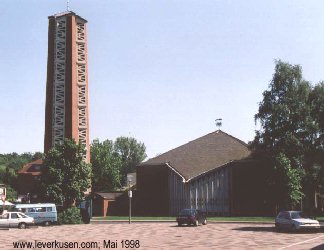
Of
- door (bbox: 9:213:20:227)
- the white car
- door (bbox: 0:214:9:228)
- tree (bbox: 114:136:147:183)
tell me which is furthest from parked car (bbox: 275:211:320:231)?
tree (bbox: 114:136:147:183)

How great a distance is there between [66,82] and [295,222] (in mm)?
42993

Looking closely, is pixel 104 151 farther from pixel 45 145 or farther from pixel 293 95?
pixel 293 95

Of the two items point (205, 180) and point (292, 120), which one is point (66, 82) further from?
point (292, 120)

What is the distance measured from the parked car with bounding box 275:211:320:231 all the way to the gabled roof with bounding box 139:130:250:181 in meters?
26.2

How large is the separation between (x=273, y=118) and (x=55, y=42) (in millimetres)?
33711

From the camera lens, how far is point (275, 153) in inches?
2018

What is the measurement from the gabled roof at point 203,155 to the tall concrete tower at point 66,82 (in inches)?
449

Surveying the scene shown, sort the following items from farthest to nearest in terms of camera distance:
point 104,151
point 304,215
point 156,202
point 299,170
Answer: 1. point 104,151
2. point 156,202
3. point 299,170
4. point 304,215

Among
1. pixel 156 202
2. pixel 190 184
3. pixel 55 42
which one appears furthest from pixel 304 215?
pixel 55 42

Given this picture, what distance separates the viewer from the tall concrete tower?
64438 mm

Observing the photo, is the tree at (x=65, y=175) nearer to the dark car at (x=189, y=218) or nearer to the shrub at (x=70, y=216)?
the shrub at (x=70, y=216)

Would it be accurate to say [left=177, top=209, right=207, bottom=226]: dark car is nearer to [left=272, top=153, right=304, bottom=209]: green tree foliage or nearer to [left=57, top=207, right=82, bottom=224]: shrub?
[left=272, top=153, right=304, bottom=209]: green tree foliage

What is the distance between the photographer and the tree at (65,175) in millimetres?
46500

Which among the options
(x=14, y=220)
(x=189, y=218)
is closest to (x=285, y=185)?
(x=189, y=218)
